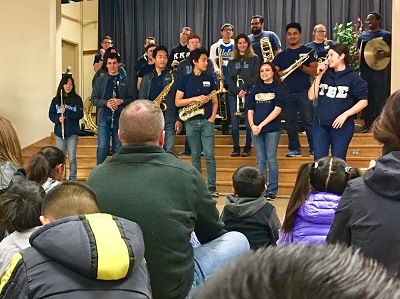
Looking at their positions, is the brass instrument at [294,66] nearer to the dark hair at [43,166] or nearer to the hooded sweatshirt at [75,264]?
the dark hair at [43,166]

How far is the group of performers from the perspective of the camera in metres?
5.64

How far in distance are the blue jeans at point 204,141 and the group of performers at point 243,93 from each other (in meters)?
0.01

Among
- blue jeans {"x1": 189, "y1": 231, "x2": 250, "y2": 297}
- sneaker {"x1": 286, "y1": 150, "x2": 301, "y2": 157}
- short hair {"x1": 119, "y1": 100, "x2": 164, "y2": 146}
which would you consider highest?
short hair {"x1": 119, "y1": 100, "x2": 164, "y2": 146}

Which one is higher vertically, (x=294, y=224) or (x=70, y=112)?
(x=70, y=112)

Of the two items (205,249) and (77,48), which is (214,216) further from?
(77,48)

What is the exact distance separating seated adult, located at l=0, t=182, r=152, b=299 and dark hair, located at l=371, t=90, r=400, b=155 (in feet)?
2.38

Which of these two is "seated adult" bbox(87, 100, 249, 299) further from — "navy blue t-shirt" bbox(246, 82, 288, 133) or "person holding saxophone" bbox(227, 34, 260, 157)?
"person holding saxophone" bbox(227, 34, 260, 157)

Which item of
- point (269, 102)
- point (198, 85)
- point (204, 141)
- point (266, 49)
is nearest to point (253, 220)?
point (269, 102)

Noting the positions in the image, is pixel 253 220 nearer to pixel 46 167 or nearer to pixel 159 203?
pixel 159 203

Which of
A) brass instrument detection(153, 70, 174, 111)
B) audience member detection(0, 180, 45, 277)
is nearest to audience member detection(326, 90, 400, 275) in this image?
audience member detection(0, 180, 45, 277)

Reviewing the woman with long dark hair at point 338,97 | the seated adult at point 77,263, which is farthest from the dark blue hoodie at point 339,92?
the seated adult at point 77,263

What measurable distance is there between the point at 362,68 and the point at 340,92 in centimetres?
255

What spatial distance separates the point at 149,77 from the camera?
6977 millimetres

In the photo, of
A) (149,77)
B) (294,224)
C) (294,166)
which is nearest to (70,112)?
(149,77)
